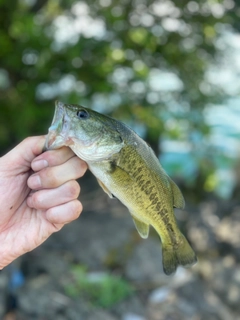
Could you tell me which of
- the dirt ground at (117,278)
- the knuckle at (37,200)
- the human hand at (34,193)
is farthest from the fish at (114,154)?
the dirt ground at (117,278)

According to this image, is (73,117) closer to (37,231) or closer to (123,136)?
(123,136)

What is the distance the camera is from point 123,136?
5.75 ft

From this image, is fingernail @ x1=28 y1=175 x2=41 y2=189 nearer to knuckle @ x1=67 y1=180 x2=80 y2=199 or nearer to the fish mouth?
knuckle @ x1=67 y1=180 x2=80 y2=199

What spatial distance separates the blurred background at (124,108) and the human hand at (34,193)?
8.02 feet

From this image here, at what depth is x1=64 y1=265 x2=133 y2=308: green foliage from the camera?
4453mm

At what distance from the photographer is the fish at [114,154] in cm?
172

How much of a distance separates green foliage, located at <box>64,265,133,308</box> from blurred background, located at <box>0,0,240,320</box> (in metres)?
0.01

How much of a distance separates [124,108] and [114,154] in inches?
147

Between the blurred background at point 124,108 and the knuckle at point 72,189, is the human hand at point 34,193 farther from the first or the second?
the blurred background at point 124,108

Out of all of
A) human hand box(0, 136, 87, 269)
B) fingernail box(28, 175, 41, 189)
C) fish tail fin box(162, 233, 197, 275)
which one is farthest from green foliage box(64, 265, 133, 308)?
fingernail box(28, 175, 41, 189)

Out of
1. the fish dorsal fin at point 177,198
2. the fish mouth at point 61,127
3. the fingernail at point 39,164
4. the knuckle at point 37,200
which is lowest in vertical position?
the fish dorsal fin at point 177,198

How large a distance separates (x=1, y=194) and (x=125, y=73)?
12.8 ft

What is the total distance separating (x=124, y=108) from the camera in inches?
213

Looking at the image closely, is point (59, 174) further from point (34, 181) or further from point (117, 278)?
point (117, 278)
